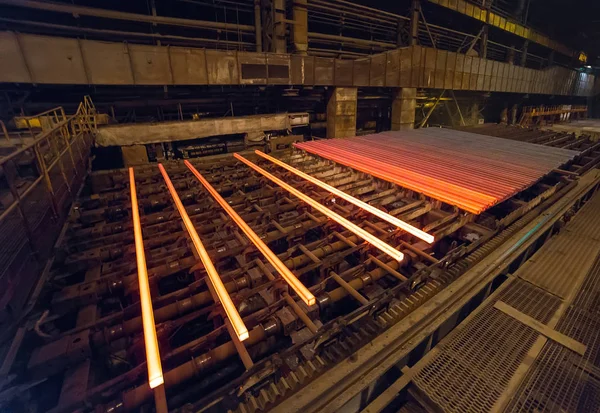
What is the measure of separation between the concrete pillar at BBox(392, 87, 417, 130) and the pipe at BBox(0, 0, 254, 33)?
7.58 metres

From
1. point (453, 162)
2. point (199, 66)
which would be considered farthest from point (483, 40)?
point (199, 66)

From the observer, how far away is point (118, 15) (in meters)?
9.27

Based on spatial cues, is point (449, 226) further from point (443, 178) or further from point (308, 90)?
point (308, 90)

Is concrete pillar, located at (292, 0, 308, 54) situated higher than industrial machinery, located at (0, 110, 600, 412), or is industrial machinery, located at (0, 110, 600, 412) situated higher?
concrete pillar, located at (292, 0, 308, 54)

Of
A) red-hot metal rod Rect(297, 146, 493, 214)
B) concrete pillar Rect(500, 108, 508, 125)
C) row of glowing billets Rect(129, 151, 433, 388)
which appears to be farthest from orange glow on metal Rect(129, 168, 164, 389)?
concrete pillar Rect(500, 108, 508, 125)

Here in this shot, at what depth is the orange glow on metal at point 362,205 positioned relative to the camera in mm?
3096

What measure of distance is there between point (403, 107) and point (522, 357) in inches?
518

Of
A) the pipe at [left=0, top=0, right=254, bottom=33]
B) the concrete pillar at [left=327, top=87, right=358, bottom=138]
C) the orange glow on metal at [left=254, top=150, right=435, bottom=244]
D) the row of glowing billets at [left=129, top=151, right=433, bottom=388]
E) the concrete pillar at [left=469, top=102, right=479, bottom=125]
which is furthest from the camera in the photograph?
the concrete pillar at [left=469, top=102, right=479, bottom=125]

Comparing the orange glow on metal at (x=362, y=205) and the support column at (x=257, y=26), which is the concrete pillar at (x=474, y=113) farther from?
the orange glow on metal at (x=362, y=205)

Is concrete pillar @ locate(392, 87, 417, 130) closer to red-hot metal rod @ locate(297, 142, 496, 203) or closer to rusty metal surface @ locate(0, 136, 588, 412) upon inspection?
red-hot metal rod @ locate(297, 142, 496, 203)

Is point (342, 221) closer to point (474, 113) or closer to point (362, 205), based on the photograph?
point (362, 205)

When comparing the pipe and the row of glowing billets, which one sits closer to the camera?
the row of glowing billets

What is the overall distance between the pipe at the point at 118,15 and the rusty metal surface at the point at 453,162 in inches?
304

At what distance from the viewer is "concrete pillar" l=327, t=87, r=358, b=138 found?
38.9 ft
